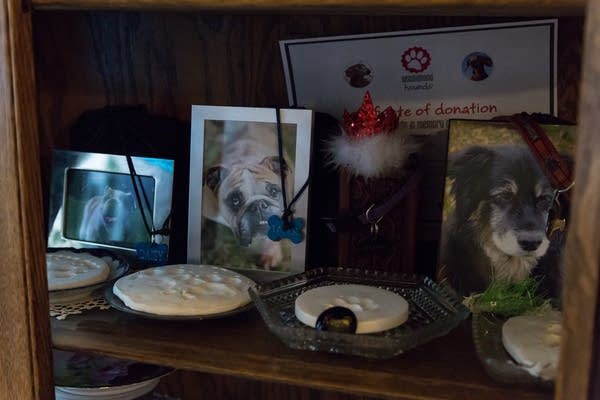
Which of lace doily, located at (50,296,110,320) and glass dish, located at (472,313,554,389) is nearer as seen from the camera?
glass dish, located at (472,313,554,389)

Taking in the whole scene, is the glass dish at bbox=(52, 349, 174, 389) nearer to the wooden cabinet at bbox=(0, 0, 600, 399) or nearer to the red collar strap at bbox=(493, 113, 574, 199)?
the wooden cabinet at bbox=(0, 0, 600, 399)

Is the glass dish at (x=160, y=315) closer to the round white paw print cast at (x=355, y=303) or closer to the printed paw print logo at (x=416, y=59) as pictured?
the round white paw print cast at (x=355, y=303)

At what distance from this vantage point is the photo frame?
35.8 inches

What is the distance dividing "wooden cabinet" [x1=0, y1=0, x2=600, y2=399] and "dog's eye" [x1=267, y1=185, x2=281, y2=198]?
0.15m

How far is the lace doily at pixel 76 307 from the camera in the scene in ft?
2.61

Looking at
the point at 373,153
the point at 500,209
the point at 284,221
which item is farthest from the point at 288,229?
the point at 500,209

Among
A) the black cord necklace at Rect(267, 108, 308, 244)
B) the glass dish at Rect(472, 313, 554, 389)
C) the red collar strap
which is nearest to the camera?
the glass dish at Rect(472, 313, 554, 389)

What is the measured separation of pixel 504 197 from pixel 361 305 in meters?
0.20

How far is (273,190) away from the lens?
2.81 feet

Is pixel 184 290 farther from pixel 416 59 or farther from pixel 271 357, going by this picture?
pixel 416 59

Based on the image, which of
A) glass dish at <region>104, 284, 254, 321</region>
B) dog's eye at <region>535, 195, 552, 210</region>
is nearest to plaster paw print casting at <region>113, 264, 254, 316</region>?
glass dish at <region>104, 284, 254, 321</region>

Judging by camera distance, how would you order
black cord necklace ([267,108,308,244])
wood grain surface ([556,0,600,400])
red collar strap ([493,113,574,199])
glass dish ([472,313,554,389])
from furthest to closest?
black cord necklace ([267,108,308,244]) < red collar strap ([493,113,574,199]) < glass dish ([472,313,554,389]) < wood grain surface ([556,0,600,400])

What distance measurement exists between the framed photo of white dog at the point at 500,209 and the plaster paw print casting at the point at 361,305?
0.29 ft

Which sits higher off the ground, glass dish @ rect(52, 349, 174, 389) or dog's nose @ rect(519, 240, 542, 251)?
dog's nose @ rect(519, 240, 542, 251)
